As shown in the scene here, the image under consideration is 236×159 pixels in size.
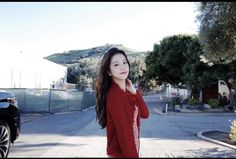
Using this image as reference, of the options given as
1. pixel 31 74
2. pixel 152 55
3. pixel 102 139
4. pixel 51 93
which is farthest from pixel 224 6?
pixel 152 55

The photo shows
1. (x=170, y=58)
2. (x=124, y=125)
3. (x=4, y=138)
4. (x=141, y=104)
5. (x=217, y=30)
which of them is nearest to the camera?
(x=124, y=125)

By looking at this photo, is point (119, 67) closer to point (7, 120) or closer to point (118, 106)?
point (118, 106)

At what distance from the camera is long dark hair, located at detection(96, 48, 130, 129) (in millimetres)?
3240

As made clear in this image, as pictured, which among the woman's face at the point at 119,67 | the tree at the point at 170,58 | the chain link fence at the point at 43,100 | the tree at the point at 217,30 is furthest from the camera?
the tree at the point at 170,58

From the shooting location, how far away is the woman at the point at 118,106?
2996mm

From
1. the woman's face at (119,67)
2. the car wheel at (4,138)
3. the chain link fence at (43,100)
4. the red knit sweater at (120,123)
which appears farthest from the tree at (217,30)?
the chain link fence at (43,100)

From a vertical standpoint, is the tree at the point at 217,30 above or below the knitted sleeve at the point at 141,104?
above

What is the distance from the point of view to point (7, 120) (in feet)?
28.3

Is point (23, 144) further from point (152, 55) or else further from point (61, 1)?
point (152, 55)

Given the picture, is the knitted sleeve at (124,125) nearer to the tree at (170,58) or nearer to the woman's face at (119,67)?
the woman's face at (119,67)

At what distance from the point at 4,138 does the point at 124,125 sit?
5650 millimetres

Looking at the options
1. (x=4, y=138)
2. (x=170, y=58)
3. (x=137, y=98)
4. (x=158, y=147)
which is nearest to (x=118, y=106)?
(x=137, y=98)

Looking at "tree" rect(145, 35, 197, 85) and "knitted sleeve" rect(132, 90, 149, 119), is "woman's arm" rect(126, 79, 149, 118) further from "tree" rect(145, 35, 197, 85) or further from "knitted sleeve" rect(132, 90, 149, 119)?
"tree" rect(145, 35, 197, 85)

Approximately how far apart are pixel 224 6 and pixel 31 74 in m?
27.8
